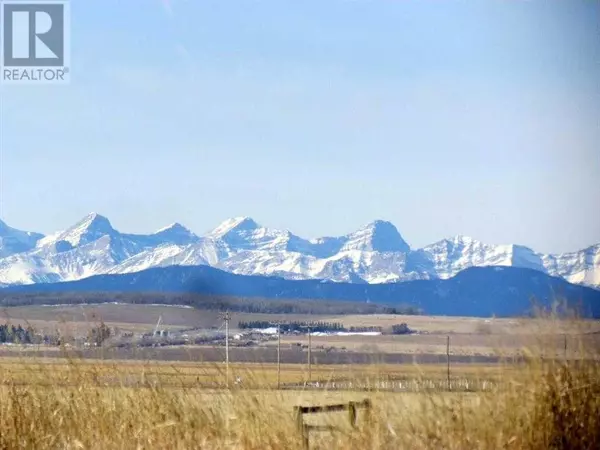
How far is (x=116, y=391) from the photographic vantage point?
10.5 meters

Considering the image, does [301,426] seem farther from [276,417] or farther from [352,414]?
[352,414]

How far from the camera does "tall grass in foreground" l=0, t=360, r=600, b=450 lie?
873 centimetres

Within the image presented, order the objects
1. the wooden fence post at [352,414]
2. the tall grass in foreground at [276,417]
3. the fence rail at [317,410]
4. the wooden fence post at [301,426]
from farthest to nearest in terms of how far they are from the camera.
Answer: the wooden fence post at [352,414], the fence rail at [317,410], the wooden fence post at [301,426], the tall grass in foreground at [276,417]

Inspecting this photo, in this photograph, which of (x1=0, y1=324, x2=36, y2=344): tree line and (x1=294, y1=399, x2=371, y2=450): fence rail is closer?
(x1=294, y1=399, x2=371, y2=450): fence rail

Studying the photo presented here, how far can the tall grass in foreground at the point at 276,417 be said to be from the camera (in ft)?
28.6

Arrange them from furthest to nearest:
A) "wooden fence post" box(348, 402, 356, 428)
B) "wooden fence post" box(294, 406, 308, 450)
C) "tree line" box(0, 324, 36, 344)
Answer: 1. "tree line" box(0, 324, 36, 344)
2. "wooden fence post" box(348, 402, 356, 428)
3. "wooden fence post" box(294, 406, 308, 450)

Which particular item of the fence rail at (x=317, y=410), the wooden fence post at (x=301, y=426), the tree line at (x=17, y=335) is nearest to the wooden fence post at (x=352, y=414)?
the fence rail at (x=317, y=410)

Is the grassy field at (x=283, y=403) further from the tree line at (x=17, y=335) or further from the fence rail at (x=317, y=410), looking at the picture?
the tree line at (x=17, y=335)

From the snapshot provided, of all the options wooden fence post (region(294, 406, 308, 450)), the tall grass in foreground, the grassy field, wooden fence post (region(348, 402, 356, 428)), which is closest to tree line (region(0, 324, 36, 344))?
the grassy field

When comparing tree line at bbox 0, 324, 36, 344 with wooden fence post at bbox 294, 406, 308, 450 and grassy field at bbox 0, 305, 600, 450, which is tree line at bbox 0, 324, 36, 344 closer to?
grassy field at bbox 0, 305, 600, 450

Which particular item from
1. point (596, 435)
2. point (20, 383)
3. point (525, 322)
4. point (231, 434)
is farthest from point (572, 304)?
point (20, 383)

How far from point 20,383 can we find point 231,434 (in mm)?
2301

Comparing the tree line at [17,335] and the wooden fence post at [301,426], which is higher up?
the tree line at [17,335]

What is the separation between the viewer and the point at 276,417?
9703mm
